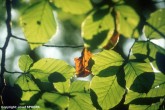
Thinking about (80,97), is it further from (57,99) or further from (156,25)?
(156,25)

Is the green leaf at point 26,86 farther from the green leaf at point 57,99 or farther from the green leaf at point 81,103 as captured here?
the green leaf at point 81,103

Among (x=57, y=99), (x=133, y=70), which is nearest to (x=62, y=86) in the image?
(x=57, y=99)

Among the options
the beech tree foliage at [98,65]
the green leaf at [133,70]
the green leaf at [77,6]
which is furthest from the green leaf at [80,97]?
the green leaf at [77,6]

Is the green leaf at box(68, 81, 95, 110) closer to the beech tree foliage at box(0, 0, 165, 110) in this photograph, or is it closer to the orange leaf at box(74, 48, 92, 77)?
the beech tree foliage at box(0, 0, 165, 110)

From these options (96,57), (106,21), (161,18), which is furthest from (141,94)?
(106,21)

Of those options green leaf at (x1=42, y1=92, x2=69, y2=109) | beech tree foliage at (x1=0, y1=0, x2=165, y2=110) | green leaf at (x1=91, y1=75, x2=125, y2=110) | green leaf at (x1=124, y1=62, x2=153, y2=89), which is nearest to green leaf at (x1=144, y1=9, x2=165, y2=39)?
beech tree foliage at (x1=0, y1=0, x2=165, y2=110)
